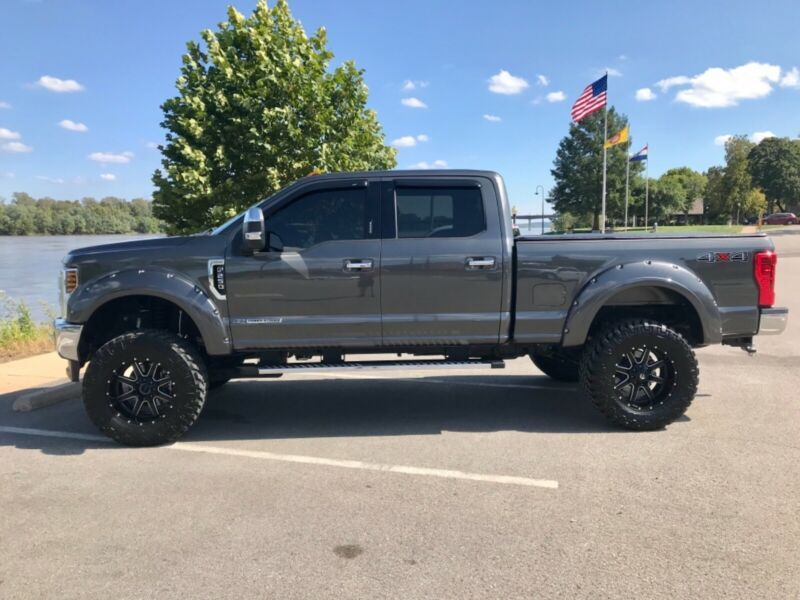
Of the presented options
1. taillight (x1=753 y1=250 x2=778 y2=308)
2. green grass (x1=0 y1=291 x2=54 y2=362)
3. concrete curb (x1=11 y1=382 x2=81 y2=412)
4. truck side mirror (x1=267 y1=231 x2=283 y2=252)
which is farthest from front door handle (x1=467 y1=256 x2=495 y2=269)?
green grass (x1=0 y1=291 x2=54 y2=362)

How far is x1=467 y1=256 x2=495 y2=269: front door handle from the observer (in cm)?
476

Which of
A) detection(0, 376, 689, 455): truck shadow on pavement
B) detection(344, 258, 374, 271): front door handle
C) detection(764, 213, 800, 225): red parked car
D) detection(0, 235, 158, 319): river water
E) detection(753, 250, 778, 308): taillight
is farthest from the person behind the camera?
detection(764, 213, 800, 225): red parked car

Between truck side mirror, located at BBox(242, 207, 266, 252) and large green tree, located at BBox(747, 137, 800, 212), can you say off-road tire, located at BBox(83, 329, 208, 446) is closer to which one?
truck side mirror, located at BBox(242, 207, 266, 252)

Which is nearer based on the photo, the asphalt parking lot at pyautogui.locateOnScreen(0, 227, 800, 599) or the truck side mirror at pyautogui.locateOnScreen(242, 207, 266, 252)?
the asphalt parking lot at pyautogui.locateOnScreen(0, 227, 800, 599)

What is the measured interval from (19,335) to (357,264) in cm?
754

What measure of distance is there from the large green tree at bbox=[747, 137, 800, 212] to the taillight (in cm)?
9379

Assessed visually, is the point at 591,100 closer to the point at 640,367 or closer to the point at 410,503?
the point at 640,367

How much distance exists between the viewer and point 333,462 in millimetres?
4355

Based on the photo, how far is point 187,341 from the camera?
4.84 meters

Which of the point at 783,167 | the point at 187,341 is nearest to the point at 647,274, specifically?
the point at 187,341

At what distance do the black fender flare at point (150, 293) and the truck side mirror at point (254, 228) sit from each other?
0.61m

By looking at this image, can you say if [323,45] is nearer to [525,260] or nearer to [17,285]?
[525,260]

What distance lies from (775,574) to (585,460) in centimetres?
157

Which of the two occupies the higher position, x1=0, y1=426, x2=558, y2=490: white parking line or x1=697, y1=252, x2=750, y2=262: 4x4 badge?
x1=697, y1=252, x2=750, y2=262: 4x4 badge
